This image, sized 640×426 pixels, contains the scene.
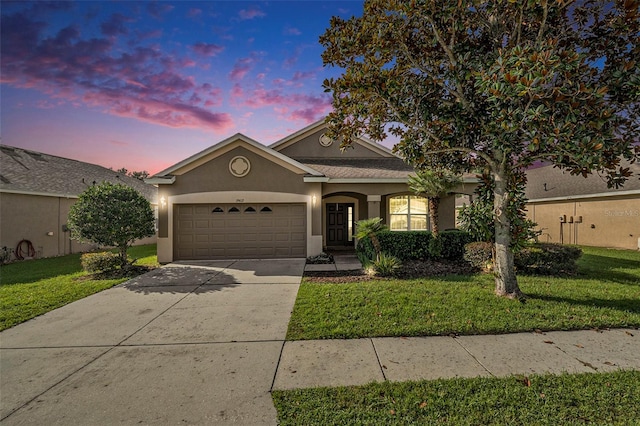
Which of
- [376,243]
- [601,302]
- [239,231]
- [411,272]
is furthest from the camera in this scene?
[239,231]

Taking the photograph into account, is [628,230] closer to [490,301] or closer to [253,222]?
[490,301]

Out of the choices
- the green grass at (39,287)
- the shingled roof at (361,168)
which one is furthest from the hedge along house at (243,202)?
the green grass at (39,287)

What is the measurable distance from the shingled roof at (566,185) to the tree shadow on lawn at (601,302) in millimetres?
10841

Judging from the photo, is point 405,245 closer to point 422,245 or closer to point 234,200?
point 422,245

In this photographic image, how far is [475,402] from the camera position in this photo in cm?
285

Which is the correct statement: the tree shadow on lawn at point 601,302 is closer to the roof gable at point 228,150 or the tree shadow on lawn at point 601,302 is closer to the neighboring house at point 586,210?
the roof gable at point 228,150

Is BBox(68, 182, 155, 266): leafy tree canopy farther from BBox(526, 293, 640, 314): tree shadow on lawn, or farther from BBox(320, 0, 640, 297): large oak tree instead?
BBox(526, 293, 640, 314): tree shadow on lawn

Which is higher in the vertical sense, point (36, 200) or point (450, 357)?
point (36, 200)

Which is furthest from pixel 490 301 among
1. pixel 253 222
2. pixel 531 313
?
pixel 253 222

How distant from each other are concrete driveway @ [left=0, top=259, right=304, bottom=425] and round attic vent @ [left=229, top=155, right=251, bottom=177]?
5.79 meters

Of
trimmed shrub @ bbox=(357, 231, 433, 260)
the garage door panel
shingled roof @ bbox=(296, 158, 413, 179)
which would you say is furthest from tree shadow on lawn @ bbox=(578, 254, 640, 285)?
the garage door panel

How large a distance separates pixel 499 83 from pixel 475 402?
15.2ft

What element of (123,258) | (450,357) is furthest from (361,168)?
(450,357)

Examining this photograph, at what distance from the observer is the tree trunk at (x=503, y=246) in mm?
6152
